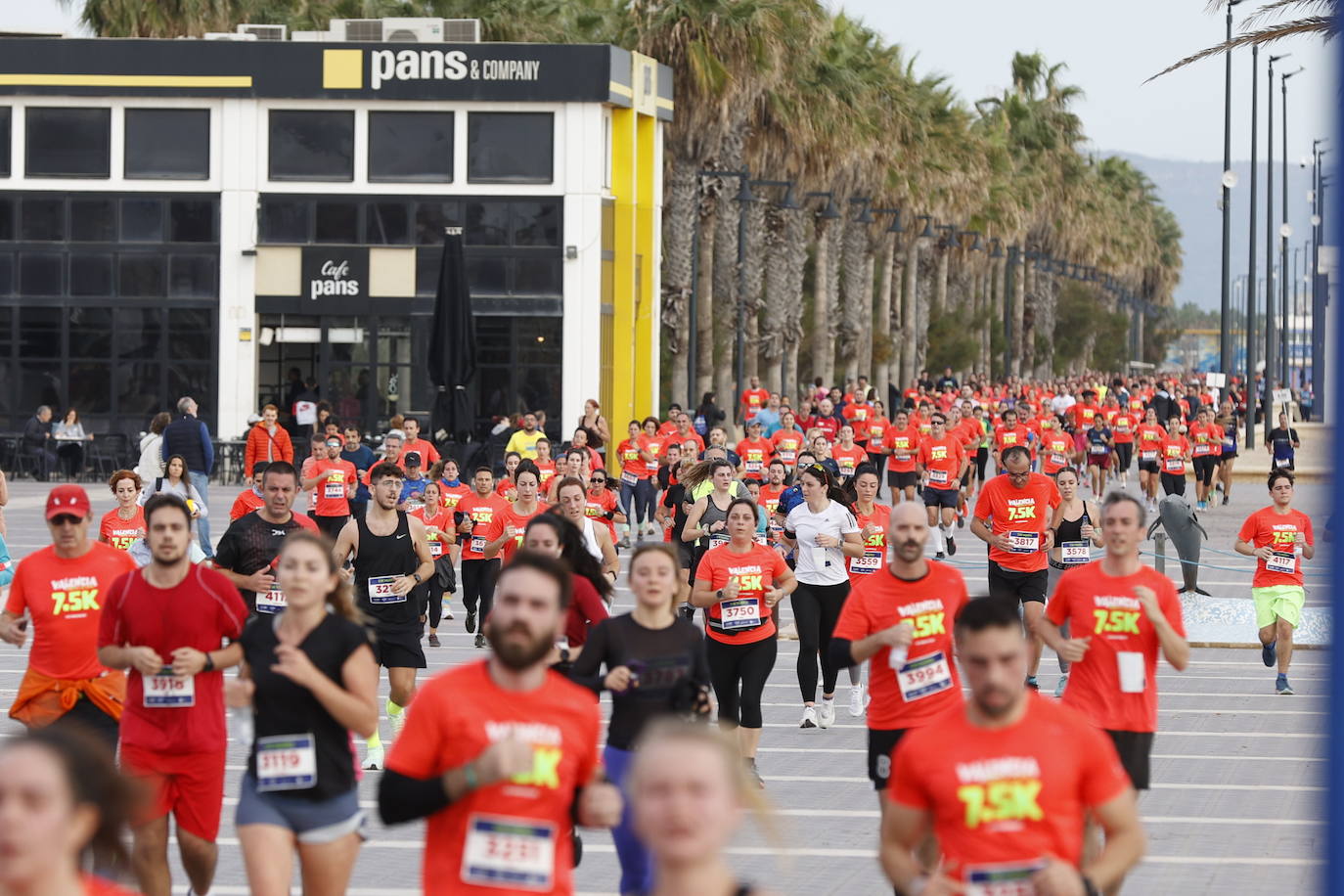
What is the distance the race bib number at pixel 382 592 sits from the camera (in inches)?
504

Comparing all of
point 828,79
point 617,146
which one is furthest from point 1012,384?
point 617,146

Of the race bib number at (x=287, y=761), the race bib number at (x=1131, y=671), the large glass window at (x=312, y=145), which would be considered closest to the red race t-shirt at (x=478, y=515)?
the race bib number at (x=1131, y=671)

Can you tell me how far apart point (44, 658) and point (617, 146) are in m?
35.1

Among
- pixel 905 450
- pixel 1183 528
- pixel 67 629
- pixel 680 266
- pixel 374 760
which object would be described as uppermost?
pixel 680 266

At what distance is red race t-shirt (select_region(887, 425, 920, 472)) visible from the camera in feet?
99.5

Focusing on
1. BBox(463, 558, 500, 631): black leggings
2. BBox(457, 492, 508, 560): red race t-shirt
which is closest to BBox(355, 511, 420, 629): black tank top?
BBox(463, 558, 500, 631): black leggings

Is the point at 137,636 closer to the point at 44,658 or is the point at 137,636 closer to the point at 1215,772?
the point at 44,658

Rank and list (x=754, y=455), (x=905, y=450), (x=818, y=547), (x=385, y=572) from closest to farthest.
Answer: (x=385, y=572) → (x=818, y=547) → (x=754, y=455) → (x=905, y=450)

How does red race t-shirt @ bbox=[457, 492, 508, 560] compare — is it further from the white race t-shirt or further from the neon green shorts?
the neon green shorts

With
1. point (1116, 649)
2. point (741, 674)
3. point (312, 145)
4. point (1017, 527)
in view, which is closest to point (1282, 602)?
point (1017, 527)

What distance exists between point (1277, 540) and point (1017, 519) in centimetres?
184

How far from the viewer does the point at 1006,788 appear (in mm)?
5488

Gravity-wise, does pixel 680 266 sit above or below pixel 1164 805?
above

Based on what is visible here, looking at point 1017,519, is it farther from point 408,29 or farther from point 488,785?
point 408,29
